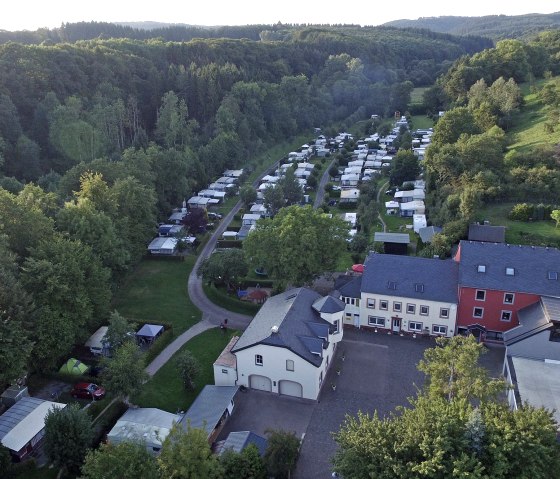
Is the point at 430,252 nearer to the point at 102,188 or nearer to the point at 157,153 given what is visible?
the point at 102,188

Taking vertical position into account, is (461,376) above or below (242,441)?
above

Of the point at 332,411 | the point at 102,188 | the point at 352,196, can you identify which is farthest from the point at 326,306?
the point at 352,196

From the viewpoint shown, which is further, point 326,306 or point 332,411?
point 326,306

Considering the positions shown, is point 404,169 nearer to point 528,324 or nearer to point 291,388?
point 528,324

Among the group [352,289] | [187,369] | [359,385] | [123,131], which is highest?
[123,131]

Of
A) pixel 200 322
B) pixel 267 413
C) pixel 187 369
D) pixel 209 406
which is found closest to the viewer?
pixel 209 406

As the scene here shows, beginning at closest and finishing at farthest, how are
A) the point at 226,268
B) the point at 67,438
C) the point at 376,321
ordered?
the point at 67,438, the point at 376,321, the point at 226,268

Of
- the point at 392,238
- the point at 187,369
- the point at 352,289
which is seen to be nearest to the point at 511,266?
the point at 352,289
